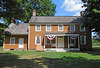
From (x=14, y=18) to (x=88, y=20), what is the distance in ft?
44.9

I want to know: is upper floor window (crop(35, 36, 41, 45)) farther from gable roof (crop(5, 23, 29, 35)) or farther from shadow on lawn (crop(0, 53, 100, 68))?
shadow on lawn (crop(0, 53, 100, 68))

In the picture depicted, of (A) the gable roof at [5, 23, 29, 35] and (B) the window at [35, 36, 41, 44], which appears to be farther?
(A) the gable roof at [5, 23, 29, 35]

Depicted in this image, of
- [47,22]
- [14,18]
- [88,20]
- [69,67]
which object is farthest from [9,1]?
[47,22]

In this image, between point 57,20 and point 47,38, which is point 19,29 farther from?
point 57,20

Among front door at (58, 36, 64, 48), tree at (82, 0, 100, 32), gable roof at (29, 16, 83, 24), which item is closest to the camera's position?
tree at (82, 0, 100, 32)

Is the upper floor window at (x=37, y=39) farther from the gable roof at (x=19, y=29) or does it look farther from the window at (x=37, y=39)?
the gable roof at (x=19, y=29)

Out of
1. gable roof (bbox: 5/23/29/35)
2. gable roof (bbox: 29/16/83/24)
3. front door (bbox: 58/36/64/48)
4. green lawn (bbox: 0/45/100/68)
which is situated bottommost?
green lawn (bbox: 0/45/100/68)

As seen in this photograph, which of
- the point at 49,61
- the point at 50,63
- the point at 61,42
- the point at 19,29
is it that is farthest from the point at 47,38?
the point at 50,63

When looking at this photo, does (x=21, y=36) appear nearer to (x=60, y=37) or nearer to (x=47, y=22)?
(x=47, y=22)

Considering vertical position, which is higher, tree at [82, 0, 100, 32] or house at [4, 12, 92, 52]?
tree at [82, 0, 100, 32]

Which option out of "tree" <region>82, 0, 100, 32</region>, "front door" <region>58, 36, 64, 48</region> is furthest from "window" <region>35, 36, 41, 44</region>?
"tree" <region>82, 0, 100, 32</region>

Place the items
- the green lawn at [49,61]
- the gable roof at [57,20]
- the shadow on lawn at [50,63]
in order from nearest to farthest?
the shadow on lawn at [50,63]
the green lawn at [49,61]
the gable roof at [57,20]

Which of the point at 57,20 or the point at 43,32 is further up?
the point at 57,20

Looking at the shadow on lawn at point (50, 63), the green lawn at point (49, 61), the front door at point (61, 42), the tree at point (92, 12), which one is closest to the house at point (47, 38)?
the front door at point (61, 42)
